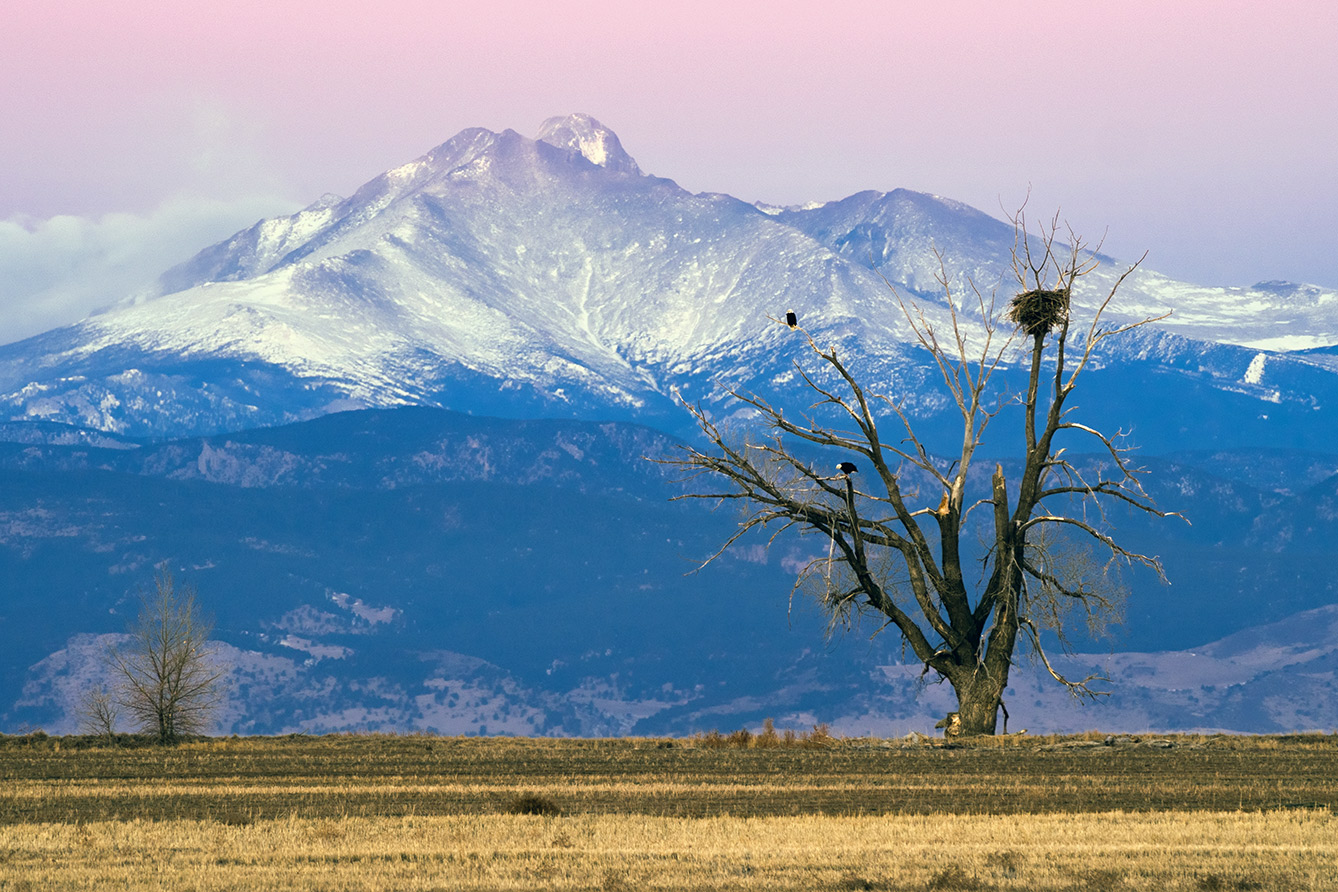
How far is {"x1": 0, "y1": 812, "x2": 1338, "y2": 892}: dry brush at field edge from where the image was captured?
20.5 meters

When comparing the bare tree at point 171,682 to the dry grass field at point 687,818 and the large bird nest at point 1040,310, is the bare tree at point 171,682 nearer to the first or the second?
the dry grass field at point 687,818

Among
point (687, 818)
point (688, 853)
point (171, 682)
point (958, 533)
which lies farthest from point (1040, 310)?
point (171, 682)

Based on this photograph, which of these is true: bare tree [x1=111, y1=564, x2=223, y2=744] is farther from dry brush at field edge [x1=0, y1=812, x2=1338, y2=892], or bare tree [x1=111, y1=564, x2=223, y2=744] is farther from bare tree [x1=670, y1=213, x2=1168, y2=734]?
dry brush at field edge [x1=0, y1=812, x2=1338, y2=892]

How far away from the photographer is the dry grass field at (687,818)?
2106 centimetres

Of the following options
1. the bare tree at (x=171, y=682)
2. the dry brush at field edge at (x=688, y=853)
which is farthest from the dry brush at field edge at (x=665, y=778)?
the bare tree at (x=171, y=682)

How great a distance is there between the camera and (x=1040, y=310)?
3881 cm

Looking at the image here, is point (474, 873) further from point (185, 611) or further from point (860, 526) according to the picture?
point (185, 611)

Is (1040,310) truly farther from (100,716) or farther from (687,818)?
(100,716)

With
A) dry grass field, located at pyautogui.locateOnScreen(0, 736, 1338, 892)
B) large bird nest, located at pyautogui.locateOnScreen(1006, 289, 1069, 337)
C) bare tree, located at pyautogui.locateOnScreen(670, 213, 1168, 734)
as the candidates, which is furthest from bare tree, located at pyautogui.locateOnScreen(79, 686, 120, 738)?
large bird nest, located at pyautogui.locateOnScreen(1006, 289, 1069, 337)

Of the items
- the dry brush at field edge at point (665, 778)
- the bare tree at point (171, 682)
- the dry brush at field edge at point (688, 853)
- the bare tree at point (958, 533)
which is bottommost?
the dry brush at field edge at point (688, 853)

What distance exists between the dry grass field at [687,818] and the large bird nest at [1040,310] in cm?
963

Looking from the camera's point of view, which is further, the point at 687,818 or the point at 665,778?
the point at 665,778

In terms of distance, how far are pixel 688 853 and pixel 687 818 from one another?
12.1ft

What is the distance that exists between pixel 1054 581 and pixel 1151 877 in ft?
62.2
